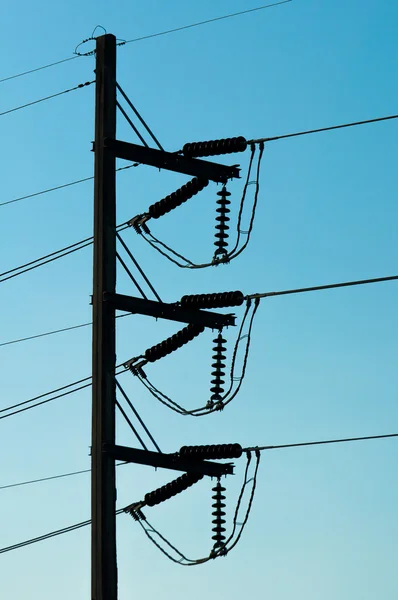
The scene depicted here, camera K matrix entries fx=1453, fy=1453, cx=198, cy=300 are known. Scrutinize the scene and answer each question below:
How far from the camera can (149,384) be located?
20.2 metres

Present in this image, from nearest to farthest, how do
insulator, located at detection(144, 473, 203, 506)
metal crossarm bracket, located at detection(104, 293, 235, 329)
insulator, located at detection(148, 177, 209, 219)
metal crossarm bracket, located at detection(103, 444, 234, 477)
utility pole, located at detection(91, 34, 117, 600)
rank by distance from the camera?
utility pole, located at detection(91, 34, 117, 600)
metal crossarm bracket, located at detection(103, 444, 234, 477)
metal crossarm bracket, located at detection(104, 293, 235, 329)
insulator, located at detection(144, 473, 203, 506)
insulator, located at detection(148, 177, 209, 219)

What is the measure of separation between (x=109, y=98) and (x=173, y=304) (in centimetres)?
294

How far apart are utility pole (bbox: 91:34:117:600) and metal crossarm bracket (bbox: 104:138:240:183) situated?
159mm

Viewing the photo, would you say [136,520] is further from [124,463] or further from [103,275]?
[103,275]

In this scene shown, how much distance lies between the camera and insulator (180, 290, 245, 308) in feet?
63.0

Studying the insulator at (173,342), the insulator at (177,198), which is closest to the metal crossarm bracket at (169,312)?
the insulator at (173,342)

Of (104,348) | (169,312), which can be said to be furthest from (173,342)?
(104,348)

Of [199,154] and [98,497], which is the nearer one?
[98,497]

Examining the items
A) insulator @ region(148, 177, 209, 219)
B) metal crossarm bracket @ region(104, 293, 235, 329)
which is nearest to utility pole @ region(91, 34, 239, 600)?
metal crossarm bracket @ region(104, 293, 235, 329)

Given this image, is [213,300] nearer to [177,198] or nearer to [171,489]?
[177,198]

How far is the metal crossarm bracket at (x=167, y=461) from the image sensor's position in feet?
60.9

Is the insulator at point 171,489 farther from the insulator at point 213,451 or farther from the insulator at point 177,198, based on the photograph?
the insulator at point 177,198

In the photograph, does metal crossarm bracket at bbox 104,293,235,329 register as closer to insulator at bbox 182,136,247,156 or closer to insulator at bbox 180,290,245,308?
insulator at bbox 180,290,245,308

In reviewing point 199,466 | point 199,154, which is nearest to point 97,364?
point 199,466
